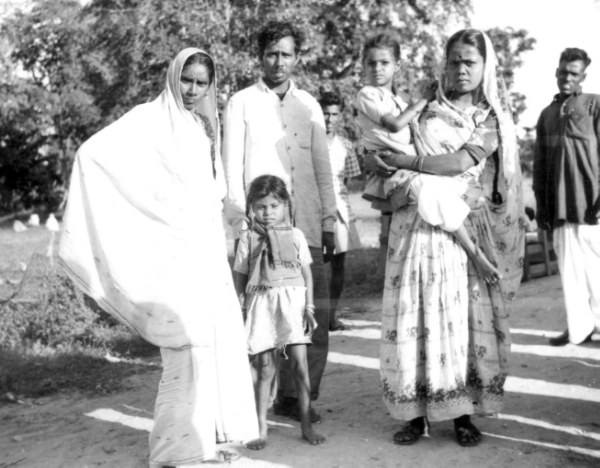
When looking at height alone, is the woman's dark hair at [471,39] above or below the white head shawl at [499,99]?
above

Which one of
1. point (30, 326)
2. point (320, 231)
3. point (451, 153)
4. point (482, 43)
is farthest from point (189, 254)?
point (30, 326)

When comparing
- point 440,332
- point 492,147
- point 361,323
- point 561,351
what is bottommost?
point 561,351

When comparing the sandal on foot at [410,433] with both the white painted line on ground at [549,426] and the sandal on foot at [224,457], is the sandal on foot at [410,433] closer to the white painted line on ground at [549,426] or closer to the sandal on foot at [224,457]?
the white painted line on ground at [549,426]

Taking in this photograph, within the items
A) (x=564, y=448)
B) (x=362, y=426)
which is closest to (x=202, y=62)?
(x=362, y=426)

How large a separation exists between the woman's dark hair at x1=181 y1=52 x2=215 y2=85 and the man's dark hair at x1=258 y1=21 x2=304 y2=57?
1.74 feet

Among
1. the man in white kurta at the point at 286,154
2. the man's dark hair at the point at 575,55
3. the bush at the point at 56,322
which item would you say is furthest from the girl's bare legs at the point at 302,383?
the man's dark hair at the point at 575,55

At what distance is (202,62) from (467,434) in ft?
7.81

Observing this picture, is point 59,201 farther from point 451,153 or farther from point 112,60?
point 451,153

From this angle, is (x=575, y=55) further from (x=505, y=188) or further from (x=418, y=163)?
(x=418, y=163)

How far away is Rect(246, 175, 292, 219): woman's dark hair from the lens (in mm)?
4000

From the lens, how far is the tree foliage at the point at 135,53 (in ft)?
48.8

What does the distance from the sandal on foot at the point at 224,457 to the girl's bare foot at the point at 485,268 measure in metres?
1.60

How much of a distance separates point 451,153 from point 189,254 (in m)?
1.46

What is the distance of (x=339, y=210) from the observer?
6.77m
